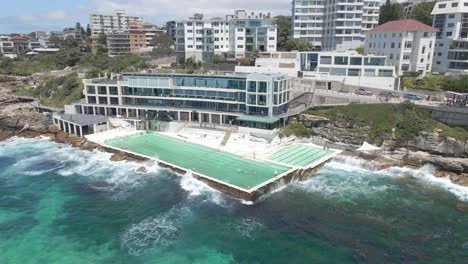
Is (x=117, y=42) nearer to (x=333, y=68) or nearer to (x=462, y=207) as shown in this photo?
(x=333, y=68)

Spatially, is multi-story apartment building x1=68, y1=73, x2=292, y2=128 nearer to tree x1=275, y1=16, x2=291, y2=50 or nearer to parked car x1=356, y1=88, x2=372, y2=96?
parked car x1=356, y1=88, x2=372, y2=96

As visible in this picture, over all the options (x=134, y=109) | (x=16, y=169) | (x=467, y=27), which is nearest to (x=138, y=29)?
(x=134, y=109)

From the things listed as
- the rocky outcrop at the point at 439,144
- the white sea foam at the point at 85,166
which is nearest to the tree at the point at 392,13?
the rocky outcrop at the point at 439,144

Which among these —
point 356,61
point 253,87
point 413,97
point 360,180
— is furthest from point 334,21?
point 360,180

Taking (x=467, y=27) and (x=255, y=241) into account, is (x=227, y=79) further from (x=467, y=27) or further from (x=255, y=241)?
(x=467, y=27)

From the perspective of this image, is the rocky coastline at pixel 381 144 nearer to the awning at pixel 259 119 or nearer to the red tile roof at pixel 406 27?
the awning at pixel 259 119

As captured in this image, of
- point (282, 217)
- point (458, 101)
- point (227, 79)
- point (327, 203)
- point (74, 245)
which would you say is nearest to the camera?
point (74, 245)
